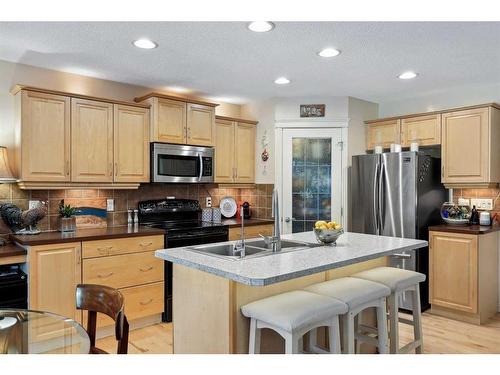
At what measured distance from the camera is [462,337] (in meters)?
3.37

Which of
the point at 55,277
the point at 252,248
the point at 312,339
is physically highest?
the point at 252,248

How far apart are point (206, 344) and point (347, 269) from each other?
1.19m

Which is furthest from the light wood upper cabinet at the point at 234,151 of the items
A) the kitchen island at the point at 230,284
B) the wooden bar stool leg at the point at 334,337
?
the wooden bar stool leg at the point at 334,337

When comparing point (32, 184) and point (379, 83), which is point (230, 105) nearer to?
point (379, 83)

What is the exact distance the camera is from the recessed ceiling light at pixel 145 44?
2848 millimetres

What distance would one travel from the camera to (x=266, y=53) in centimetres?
312

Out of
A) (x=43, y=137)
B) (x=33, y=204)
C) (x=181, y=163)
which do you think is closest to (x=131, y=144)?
(x=181, y=163)

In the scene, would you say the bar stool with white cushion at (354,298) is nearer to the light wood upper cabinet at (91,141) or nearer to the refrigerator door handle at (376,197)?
the refrigerator door handle at (376,197)

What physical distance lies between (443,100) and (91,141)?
373 cm

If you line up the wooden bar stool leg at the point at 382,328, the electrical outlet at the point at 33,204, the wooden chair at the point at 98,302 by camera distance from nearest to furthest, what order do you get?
the wooden chair at the point at 98,302 → the wooden bar stool leg at the point at 382,328 → the electrical outlet at the point at 33,204

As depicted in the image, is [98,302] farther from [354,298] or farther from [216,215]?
[216,215]

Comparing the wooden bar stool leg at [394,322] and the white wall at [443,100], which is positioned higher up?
the white wall at [443,100]

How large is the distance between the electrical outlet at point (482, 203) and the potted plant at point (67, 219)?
4.01 metres

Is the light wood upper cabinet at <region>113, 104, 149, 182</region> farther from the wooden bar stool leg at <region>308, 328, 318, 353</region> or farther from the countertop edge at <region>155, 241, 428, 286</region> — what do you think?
the wooden bar stool leg at <region>308, 328, 318, 353</region>
